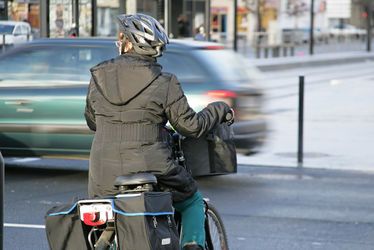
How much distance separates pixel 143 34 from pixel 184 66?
542cm

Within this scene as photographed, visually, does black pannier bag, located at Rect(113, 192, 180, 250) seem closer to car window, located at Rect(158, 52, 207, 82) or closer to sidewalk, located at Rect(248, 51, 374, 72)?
car window, located at Rect(158, 52, 207, 82)

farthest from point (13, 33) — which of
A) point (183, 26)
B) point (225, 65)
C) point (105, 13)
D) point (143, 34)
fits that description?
point (143, 34)

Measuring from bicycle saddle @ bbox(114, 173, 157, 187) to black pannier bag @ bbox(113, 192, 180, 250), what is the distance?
80 millimetres

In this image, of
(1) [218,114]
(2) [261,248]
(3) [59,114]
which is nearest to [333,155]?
(3) [59,114]

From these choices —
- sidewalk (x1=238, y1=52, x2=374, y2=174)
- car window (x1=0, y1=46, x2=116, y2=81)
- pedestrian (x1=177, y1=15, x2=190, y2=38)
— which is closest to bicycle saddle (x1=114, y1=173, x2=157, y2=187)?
car window (x1=0, y1=46, x2=116, y2=81)

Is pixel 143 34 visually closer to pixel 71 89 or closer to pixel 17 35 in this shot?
pixel 71 89

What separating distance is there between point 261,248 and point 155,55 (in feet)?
9.49

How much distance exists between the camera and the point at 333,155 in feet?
42.5

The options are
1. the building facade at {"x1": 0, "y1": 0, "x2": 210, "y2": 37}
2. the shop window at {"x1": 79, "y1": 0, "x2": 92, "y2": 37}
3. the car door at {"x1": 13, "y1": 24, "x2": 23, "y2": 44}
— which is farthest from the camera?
the shop window at {"x1": 79, "y1": 0, "x2": 92, "y2": 37}

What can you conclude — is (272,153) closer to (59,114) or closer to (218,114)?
(59,114)

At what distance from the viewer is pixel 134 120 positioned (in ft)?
14.8

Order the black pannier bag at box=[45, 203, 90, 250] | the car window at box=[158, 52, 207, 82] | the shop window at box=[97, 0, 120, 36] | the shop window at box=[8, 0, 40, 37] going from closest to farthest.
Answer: the black pannier bag at box=[45, 203, 90, 250], the car window at box=[158, 52, 207, 82], the shop window at box=[8, 0, 40, 37], the shop window at box=[97, 0, 120, 36]

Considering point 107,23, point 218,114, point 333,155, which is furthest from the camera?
point 107,23

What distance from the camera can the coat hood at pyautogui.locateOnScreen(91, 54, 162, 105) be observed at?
14.9 feet
